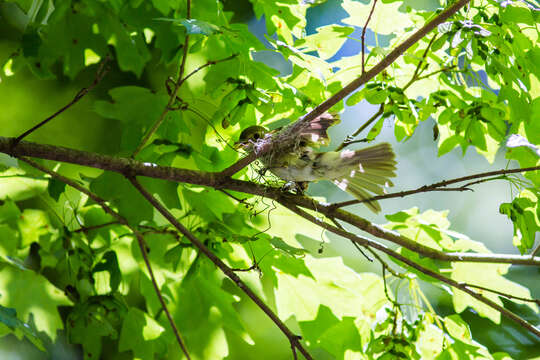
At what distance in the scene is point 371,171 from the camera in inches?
35.4

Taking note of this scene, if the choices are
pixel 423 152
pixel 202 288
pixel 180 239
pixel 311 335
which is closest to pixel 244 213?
pixel 180 239

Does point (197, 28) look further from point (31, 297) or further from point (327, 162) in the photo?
point (31, 297)

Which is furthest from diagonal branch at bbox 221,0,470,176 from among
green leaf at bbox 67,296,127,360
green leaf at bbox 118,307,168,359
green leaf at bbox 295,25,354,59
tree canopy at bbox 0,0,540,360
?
green leaf at bbox 118,307,168,359

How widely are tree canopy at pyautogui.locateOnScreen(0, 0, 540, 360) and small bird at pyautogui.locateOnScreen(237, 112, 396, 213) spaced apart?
2 cm

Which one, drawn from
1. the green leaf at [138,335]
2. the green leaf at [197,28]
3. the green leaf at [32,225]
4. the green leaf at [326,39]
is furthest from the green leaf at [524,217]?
the green leaf at [32,225]

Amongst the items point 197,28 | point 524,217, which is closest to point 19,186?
point 197,28

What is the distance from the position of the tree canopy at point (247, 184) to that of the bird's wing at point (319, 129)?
0.02 meters

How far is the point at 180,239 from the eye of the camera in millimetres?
1231

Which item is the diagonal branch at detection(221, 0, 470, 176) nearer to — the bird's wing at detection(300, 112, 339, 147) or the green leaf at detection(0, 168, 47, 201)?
the bird's wing at detection(300, 112, 339, 147)

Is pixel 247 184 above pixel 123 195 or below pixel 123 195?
above

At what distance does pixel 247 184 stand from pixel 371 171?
0.25 m

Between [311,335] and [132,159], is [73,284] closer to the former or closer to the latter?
[132,159]

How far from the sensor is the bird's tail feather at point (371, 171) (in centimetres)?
88

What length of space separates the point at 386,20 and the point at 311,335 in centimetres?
82
